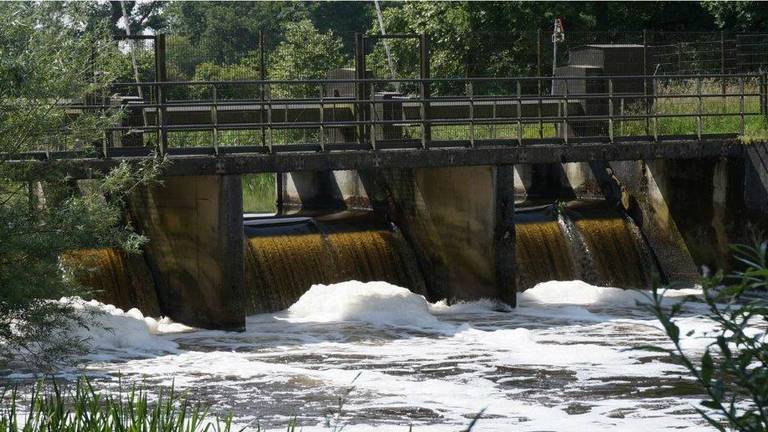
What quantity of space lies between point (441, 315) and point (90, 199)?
8.67m

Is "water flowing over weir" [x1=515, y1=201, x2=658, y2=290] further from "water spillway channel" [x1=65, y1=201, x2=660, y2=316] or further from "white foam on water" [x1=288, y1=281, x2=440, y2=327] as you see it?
"white foam on water" [x1=288, y1=281, x2=440, y2=327]

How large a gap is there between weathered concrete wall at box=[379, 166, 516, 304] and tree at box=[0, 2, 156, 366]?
29.9ft

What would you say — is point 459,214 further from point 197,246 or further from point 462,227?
point 197,246

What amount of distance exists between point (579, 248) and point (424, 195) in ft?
10.6

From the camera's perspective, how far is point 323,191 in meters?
27.2

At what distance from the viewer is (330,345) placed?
18.0 meters

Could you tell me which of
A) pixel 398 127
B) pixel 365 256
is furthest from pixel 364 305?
pixel 398 127

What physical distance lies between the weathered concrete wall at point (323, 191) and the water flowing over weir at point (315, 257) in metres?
2.71

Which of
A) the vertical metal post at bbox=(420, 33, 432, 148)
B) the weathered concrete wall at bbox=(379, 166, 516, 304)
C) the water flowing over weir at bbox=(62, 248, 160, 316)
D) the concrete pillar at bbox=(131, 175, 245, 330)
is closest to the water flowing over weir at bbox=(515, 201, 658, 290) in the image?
the weathered concrete wall at bbox=(379, 166, 516, 304)

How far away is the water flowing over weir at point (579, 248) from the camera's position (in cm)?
2331

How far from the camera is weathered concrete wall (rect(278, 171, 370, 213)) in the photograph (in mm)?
25783

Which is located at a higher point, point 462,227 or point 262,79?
point 262,79

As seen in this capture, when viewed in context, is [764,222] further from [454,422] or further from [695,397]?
[454,422]

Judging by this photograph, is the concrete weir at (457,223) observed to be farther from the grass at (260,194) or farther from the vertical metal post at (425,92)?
the grass at (260,194)
